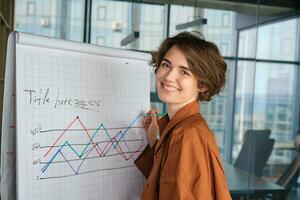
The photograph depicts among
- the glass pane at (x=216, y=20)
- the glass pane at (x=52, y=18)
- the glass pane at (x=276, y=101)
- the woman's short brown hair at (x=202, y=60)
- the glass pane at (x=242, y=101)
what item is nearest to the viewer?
the woman's short brown hair at (x=202, y=60)

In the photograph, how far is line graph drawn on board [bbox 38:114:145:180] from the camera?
135cm

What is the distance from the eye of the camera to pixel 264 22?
172 inches

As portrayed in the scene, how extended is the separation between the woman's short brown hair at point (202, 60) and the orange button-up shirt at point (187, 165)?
0.13 meters

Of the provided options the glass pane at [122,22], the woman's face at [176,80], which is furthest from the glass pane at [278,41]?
the woman's face at [176,80]

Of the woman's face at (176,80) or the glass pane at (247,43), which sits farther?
the glass pane at (247,43)

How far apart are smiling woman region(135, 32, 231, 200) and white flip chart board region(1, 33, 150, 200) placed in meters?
0.25

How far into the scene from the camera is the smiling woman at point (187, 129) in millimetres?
1137

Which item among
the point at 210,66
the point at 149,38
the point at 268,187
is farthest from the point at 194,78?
the point at 149,38

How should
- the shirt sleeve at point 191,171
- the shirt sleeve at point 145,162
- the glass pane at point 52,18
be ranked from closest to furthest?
the shirt sleeve at point 191,171
the shirt sleeve at point 145,162
the glass pane at point 52,18

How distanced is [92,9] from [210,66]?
3.34m

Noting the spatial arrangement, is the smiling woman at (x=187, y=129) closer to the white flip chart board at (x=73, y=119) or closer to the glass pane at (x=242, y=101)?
the white flip chart board at (x=73, y=119)

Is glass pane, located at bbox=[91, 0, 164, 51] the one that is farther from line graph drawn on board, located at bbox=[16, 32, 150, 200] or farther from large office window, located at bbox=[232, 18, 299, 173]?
line graph drawn on board, located at bbox=[16, 32, 150, 200]

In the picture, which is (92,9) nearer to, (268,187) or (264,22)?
(264,22)

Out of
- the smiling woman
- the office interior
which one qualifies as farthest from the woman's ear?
the office interior
